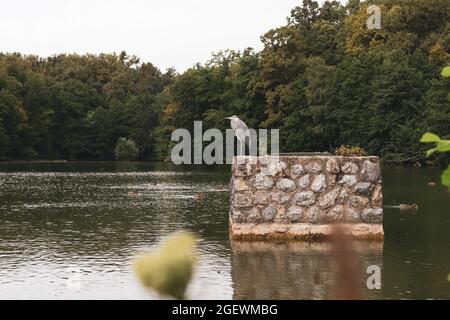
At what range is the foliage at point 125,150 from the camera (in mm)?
98312

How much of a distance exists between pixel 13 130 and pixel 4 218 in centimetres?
7450

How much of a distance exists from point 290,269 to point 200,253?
2821mm

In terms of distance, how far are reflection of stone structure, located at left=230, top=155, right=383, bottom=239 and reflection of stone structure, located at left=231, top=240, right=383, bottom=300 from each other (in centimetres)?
44

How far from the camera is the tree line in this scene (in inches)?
2584

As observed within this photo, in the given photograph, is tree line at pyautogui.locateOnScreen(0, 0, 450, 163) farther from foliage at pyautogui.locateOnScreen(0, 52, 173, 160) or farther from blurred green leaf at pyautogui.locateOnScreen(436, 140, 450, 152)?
blurred green leaf at pyautogui.locateOnScreen(436, 140, 450, 152)

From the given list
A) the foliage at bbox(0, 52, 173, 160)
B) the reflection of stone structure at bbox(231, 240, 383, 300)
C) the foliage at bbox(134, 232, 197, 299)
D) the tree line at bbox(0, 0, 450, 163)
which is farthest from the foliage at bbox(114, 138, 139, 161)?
the foliage at bbox(134, 232, 197, 299)

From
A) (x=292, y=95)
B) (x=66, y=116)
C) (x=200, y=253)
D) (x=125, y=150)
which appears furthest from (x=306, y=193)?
(x=66, y=116)

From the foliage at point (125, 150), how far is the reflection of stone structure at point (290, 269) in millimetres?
81438

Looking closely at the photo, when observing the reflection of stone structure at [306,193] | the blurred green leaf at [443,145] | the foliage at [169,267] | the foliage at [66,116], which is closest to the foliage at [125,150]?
the foliage at [66,116]

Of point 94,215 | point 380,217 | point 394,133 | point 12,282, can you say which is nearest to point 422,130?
point 394,133

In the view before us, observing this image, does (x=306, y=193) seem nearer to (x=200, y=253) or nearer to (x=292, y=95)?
(x=200, y=253)

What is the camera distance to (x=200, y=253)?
655 inches

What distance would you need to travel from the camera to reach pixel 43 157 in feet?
337

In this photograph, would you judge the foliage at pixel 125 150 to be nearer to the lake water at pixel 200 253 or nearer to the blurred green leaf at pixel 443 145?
the lake water at pixel 200 253
